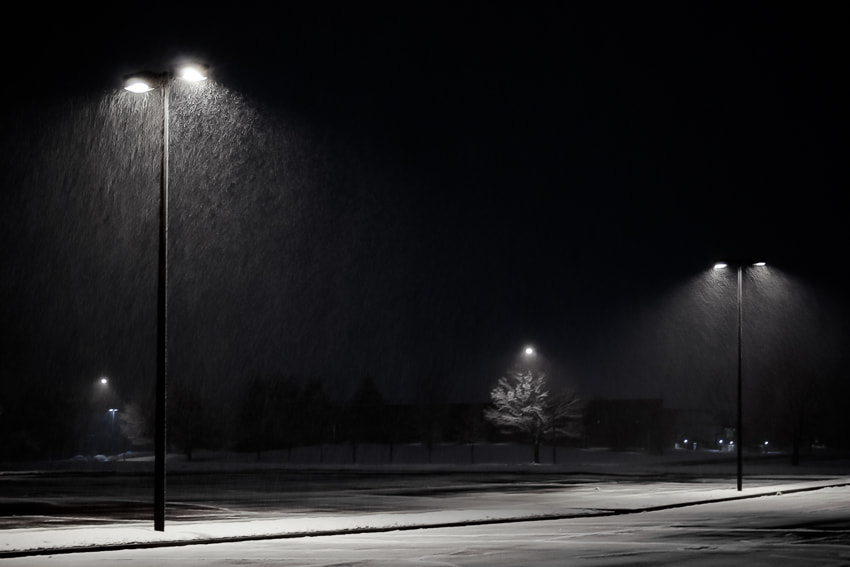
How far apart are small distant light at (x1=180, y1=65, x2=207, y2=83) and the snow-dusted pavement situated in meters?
8.10

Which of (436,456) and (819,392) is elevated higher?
(819,392)

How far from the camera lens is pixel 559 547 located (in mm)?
18797

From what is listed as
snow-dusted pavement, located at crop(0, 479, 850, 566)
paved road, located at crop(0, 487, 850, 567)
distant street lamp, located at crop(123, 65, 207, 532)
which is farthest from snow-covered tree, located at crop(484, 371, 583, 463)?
distant street lamp, located at crop(123, 65, 207, 532)

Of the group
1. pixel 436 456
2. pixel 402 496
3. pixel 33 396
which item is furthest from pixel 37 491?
pixel 436 456

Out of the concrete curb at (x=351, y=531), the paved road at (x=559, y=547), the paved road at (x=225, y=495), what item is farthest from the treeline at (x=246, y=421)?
the paved road at (x=559, y=547)

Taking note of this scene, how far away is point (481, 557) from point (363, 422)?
8141cm

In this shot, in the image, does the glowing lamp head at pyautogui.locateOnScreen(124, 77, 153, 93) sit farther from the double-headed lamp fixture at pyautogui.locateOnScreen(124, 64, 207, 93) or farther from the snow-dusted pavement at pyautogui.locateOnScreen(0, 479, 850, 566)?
the snow-dusted pavement at pyautogui.locateOnScreen(0, 479, 850, 566)

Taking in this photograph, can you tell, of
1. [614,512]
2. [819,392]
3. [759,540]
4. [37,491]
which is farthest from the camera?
[819,392]

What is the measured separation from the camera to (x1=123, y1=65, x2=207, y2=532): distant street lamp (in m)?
20.0

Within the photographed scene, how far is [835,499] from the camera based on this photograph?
36188mm

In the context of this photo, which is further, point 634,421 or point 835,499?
point 634,421

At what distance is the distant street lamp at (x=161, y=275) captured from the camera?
20.0 m

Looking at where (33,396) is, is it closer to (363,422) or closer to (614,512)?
(363,422)

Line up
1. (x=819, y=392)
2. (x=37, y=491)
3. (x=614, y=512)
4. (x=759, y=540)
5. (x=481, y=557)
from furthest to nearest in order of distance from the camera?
(x=819, y=392) < (x=37, y=491) < (x=614, y=512) < (x=759, y=540) < (x=481, y=557)
